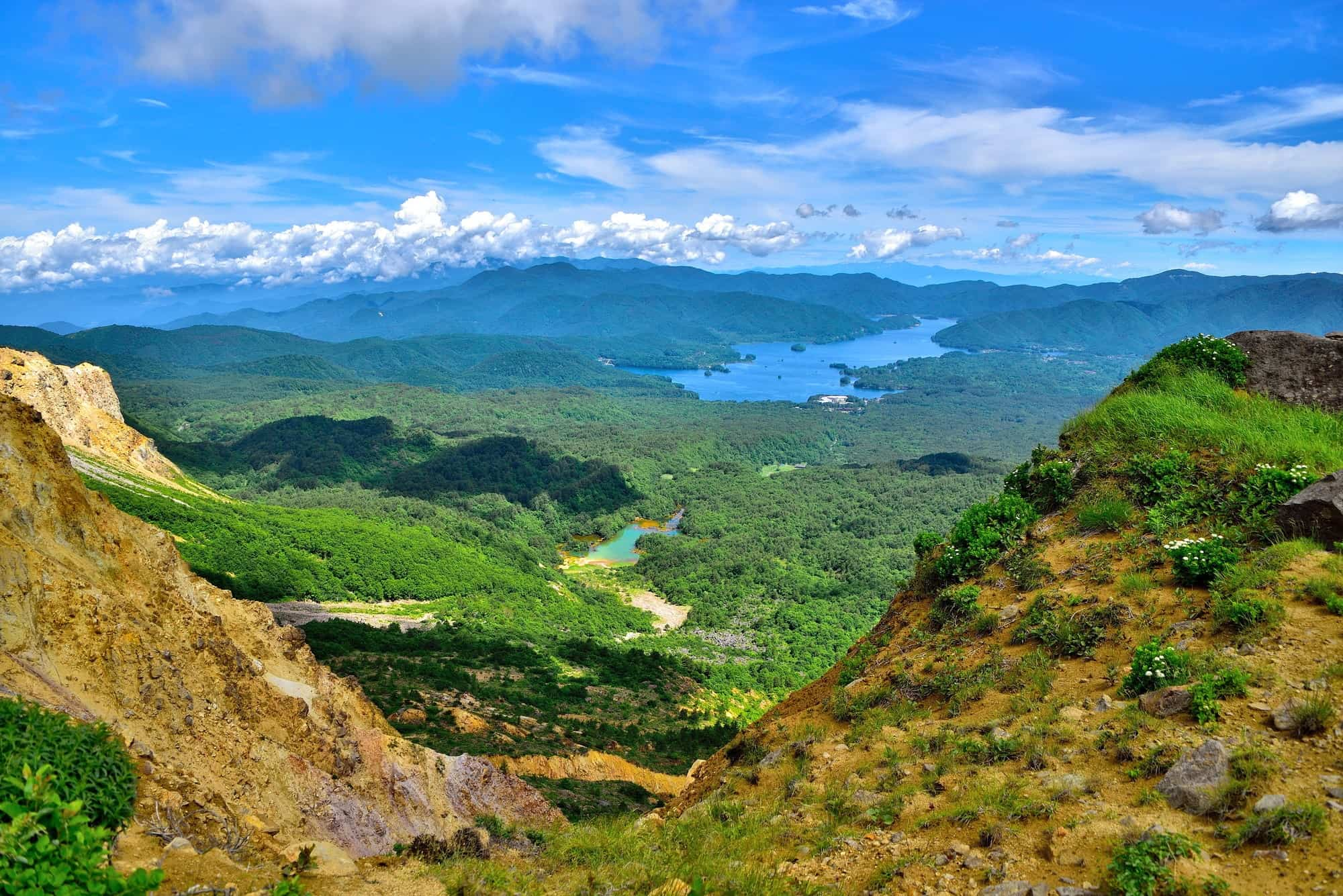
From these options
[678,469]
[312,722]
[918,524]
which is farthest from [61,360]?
[312,722]

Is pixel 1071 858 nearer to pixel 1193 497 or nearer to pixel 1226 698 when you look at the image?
pixel 1226 698

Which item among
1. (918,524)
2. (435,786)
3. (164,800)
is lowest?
(918,524)

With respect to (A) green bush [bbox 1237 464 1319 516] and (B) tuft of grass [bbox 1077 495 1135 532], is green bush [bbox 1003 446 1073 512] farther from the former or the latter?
(A) green bush [bbox 1237 464 1319 516]

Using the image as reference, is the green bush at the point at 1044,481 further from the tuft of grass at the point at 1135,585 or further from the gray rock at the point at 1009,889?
the gray rock at the point at 1009,889

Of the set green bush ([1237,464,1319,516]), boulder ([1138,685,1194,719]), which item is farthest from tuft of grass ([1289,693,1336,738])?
green bush ([1237,464,1319,516])

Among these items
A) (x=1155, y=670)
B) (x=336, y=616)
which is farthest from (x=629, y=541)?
(x=1155, y=670)

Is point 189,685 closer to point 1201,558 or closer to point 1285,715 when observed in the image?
point 1285,715

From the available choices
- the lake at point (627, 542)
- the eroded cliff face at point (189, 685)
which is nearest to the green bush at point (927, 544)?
the eroded cliff face at point (189, 685)
